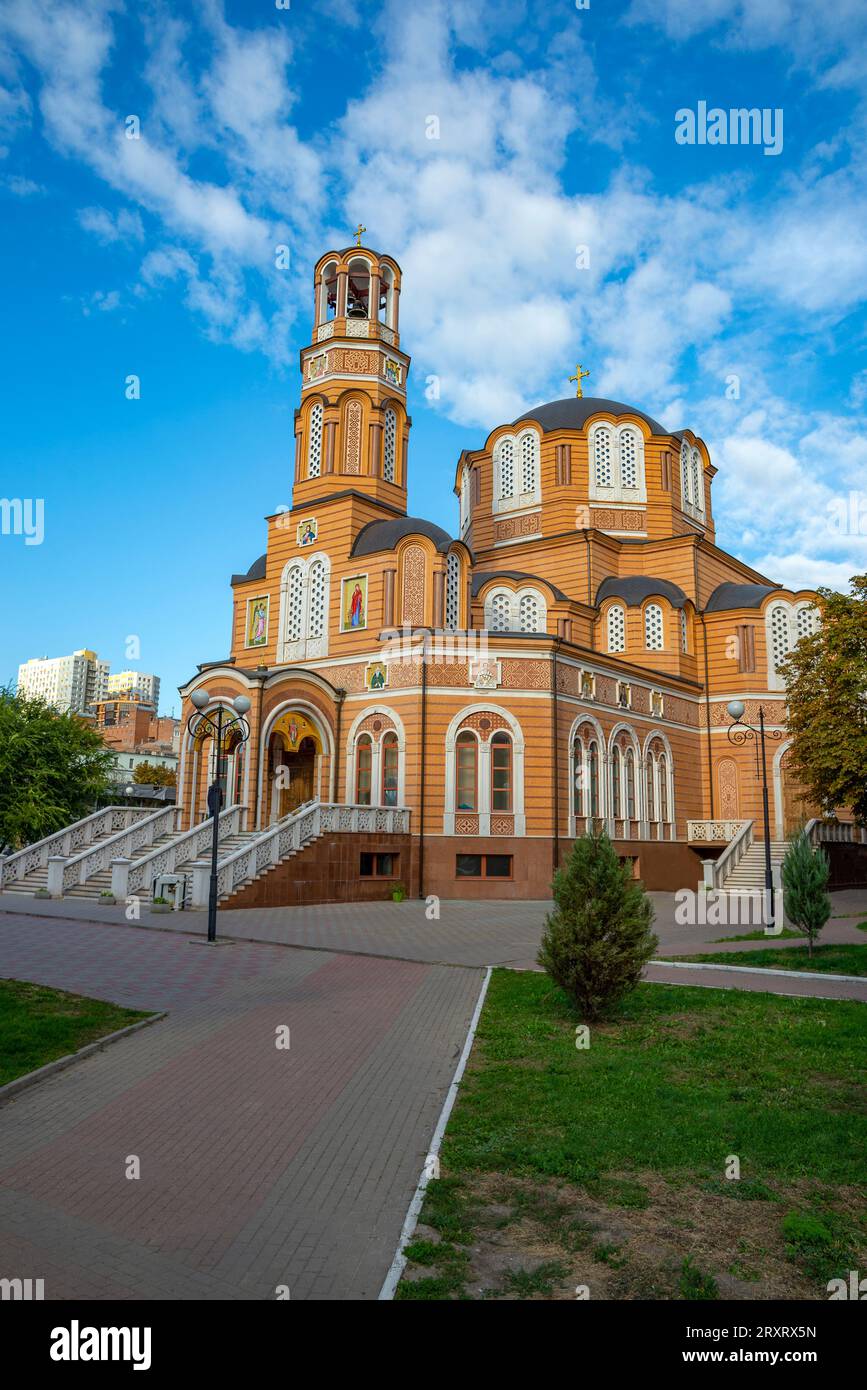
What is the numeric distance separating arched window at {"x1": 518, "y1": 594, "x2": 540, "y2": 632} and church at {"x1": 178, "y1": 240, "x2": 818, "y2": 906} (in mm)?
99

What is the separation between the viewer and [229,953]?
1491cm

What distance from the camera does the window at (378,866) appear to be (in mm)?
24448

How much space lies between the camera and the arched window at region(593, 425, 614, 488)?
37.9m

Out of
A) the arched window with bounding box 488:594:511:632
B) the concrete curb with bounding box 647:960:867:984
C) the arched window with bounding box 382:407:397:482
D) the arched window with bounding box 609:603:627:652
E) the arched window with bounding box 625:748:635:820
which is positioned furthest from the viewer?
the arched window with bounding box 609:603:627:652

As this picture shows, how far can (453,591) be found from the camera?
97.2ft

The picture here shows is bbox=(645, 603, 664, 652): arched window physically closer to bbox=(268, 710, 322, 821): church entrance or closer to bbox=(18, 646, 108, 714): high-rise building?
bbox=(268, 710, 322, 821): church entrance

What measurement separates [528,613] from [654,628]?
551cm

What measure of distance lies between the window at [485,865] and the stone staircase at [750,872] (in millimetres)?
6316

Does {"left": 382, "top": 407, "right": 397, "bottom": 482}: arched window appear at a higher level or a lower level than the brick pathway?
higher

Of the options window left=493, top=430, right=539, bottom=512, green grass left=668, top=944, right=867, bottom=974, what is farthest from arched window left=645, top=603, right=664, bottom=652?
green grass left=668, top=944, right=867, bottom=974

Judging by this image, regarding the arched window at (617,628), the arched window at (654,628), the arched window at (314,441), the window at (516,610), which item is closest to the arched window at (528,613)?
the window at (516,610)

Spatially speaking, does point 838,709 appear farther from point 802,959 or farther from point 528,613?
point 802,959
